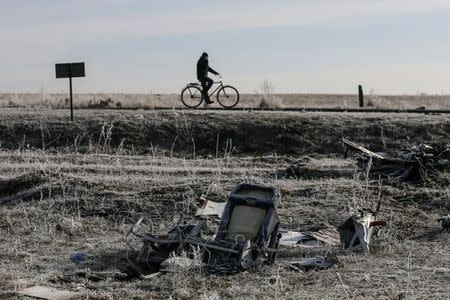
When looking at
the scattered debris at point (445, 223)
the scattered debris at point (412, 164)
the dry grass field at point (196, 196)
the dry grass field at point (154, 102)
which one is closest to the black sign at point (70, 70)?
the dry grass field at point (196, 196)

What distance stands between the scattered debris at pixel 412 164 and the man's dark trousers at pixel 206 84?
479 inches

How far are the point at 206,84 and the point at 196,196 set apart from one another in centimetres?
1475

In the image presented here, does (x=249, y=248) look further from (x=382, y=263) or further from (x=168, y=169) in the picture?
(x=168, y=169)

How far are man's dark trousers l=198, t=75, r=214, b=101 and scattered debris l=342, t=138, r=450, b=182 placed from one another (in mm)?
12165

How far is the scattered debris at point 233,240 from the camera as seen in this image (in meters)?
8.20

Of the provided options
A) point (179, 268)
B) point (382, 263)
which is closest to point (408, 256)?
point (382, 263)

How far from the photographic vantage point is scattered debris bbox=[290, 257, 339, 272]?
27.4 feet

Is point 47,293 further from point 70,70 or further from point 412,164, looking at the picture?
point 70,70

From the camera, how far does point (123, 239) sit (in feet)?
32.4

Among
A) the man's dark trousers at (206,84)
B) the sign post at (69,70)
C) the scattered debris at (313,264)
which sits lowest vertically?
the scattered debris at (313,264)

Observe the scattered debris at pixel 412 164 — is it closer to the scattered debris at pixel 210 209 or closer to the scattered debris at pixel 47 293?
the scattered debris at pixel 210 209

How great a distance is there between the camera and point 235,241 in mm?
8352

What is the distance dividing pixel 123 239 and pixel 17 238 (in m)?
1.33

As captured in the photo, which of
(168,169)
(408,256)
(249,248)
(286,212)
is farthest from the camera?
(168,169)
